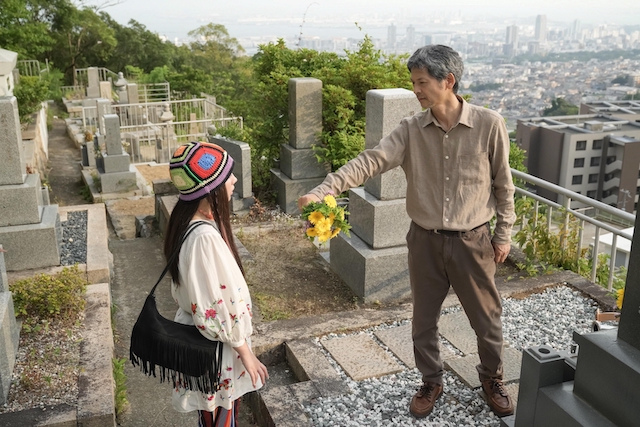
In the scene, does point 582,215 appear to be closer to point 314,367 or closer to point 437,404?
point 437,404

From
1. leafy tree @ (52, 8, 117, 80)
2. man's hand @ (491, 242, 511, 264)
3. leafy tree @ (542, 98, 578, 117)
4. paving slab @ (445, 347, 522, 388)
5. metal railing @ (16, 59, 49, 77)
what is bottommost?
leafy tree @ (542, 98, 578, 117)

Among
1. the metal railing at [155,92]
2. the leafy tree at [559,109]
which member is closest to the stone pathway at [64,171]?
the metal railing at [155,92]

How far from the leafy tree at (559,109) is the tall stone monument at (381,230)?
4911 cm

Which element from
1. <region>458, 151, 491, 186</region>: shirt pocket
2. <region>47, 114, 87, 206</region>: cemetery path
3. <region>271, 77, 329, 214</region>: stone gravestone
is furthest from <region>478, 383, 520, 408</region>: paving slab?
<region>47, 114, 87, 206</region>: cemetery path

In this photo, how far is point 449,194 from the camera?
320cm

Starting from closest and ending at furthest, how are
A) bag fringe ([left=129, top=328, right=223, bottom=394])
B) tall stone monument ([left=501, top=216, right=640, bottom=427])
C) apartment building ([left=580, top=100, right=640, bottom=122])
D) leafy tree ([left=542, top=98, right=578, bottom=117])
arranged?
tall stone monument ([left=501, top=216, right=640, bottom=427]), bag fringe ([left=129, top=328, right=223, bottom=394]), apartment building ([left=580, top=100, right=640, bottom=122]), leafy tree ([left=542, top=98, right=578, bottom=117])

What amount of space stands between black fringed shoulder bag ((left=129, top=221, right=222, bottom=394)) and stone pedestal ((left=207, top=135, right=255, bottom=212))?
18.0 ft

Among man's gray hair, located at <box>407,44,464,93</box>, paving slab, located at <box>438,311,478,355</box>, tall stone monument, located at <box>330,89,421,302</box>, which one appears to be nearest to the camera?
man's gray hair, located at <box>407,44,464,93</box>

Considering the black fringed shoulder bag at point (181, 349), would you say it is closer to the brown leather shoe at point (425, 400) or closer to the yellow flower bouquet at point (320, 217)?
the yellow flower bouquet at point (320, 217)

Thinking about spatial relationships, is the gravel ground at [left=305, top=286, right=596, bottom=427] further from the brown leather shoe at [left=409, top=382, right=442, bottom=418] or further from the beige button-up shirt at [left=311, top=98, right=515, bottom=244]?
the beige button-up shirt at [left=311, top=98, right=515, bottom=244]

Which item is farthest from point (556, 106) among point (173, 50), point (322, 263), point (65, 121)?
point (322, 263)

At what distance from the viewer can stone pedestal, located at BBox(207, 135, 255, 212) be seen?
26.4 feet

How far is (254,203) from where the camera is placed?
825cm

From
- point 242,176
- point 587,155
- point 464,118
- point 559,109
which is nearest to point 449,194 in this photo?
point 464,118
